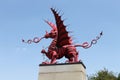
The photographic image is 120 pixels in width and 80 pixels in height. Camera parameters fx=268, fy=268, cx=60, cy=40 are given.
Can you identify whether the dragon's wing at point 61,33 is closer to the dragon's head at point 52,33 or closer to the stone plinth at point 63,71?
the dragon's head at point 52,33

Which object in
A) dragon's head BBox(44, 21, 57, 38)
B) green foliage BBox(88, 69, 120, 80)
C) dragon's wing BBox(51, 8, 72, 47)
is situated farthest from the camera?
green foliage BBox(88, 69, 120, 80)

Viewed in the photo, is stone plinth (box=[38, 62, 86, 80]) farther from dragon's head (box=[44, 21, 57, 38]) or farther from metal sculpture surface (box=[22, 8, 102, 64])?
dragon's head (box=[44, 21, 57, 38])

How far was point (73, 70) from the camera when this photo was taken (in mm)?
9281

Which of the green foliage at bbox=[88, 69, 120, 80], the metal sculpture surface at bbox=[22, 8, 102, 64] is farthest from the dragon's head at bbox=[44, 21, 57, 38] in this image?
the green foliage at bbox=[88, 69, 120, 80]

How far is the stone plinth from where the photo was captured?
30.2ft

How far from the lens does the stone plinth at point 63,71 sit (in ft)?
30.2

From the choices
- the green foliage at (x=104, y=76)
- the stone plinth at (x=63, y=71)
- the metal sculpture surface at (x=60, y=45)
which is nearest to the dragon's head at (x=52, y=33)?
the metal sculpture surface at (x=60, y=45)

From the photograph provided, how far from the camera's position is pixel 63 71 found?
9.38 meters

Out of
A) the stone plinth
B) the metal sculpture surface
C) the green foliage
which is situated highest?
the green foliage

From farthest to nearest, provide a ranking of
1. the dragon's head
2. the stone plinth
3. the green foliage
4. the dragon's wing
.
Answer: the green foliage, the dragon's head, the dragon's wing, the stone plinth

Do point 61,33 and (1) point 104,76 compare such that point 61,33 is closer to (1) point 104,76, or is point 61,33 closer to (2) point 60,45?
(2) point 60,45

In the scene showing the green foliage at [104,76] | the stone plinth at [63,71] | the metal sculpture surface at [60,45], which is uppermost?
the green foliage at [104,76]

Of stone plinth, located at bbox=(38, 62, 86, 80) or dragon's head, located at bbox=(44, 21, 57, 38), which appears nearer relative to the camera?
stone plinth, located at bbox=(38, 62, 86, 80)

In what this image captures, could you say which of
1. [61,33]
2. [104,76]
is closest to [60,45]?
[61,33]
